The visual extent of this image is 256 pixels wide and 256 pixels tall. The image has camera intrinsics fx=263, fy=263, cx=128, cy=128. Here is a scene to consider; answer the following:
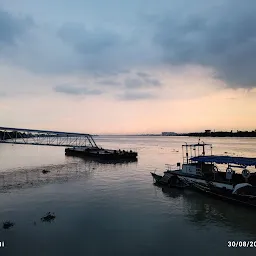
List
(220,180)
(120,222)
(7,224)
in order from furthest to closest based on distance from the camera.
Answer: (220,180)
(120,222)
(7,224)

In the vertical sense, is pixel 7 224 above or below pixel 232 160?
below

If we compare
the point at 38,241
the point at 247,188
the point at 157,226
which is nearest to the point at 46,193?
the point at 38,241

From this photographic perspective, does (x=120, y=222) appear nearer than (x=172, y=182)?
Yes

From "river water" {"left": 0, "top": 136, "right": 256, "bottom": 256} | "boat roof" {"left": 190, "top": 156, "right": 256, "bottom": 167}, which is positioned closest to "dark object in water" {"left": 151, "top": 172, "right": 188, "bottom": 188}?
"river water" {"left": 0, "top": 136, "right": 256, "bottom": 256}

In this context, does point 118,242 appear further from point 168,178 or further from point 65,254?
point 168,178

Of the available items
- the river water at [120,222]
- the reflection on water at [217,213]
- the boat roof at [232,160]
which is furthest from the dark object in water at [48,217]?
the boat roof at [232,160]

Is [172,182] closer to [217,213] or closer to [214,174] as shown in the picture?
[214,174]

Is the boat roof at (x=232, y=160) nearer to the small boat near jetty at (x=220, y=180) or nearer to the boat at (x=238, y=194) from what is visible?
the small boat near jetty at (x=220, y=180)

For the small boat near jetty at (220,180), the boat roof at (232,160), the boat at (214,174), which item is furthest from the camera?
the boat roof at (232,160)

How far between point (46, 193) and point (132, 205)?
39.6 ft

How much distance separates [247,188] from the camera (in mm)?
27438
